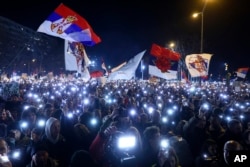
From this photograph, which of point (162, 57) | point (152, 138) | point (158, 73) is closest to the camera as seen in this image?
point (152, 138)

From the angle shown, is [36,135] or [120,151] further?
[36,135]

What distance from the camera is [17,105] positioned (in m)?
11.4

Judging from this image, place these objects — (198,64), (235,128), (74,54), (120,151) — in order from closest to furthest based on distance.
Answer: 1. (120,151)
2. (235,128)
3. (74,54)
4. (198,64)

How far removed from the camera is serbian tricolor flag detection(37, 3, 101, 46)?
1269 centimetres

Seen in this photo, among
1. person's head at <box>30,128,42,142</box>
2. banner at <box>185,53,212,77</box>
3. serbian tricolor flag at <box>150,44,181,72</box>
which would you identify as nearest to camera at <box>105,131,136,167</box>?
person's head at <box>30,128,42,142</box>

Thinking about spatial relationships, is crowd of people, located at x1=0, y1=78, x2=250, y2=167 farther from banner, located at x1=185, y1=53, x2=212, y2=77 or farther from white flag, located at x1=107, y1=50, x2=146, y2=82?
banner, located at x1=185, y1=53, x2=212, y2=77

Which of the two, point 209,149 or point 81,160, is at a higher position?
point 81,160

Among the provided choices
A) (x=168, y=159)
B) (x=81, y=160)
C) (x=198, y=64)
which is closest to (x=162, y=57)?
(x=198, y=64)

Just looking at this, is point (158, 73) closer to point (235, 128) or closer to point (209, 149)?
point (235, 128)

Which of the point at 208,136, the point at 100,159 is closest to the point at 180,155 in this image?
the point at 208,136

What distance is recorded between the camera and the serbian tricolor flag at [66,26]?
1269 centimetres

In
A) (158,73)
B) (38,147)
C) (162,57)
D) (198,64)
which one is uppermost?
(162,57)

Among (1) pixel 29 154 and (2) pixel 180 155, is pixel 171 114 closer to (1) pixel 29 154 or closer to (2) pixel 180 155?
(2) pixel 180 155

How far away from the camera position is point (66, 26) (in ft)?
43.0
